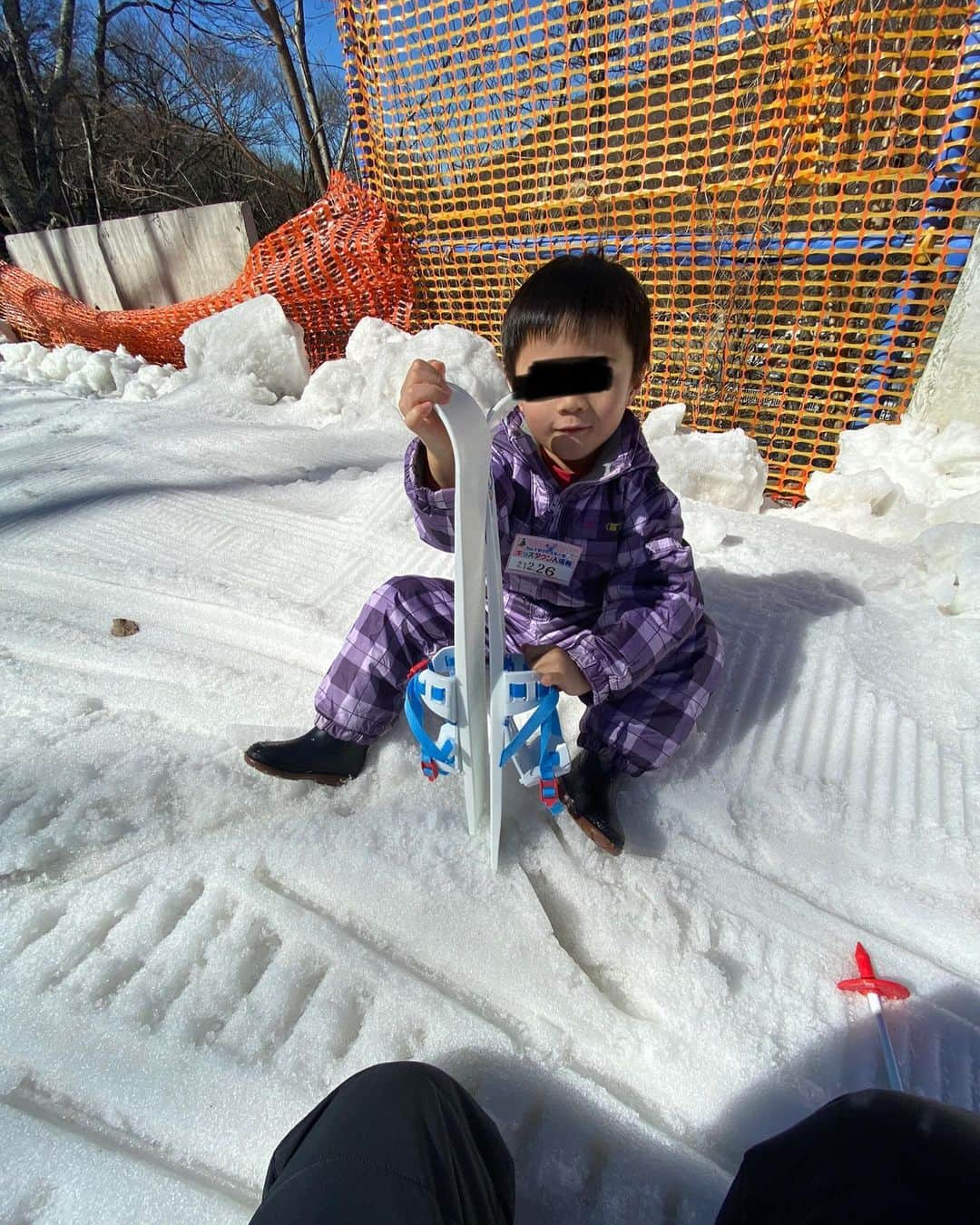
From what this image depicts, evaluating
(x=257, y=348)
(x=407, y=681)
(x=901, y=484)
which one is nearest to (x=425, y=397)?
(x=407, y=681)

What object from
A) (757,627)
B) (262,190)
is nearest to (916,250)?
(757,627)

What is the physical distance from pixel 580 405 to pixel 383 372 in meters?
2.33

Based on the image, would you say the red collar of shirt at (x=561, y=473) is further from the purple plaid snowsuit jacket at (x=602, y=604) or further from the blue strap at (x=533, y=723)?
the blue strap at (x=533, y=723)

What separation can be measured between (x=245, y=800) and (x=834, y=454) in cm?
266

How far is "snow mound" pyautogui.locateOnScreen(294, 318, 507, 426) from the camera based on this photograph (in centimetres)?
302

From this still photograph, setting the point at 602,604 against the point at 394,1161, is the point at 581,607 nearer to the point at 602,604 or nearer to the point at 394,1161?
the point at 602,604

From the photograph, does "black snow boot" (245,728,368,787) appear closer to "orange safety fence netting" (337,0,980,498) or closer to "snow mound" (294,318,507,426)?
"snow mound" (294,318,507,426)

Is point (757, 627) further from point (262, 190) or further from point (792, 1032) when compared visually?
point (262, 190)

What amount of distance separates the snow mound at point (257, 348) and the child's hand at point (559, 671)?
3.08 metres

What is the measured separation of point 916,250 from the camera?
2322 mm

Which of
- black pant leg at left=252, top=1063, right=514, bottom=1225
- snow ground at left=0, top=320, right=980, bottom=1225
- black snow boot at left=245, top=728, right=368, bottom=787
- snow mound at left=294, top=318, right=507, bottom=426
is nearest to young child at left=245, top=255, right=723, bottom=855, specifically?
black snow boot at left=245, top=728, right=368, bottom=787

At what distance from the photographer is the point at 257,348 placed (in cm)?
359

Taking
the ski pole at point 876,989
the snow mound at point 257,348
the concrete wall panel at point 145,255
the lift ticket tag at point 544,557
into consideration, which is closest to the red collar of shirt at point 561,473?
the lift ticket tag at point 544,557

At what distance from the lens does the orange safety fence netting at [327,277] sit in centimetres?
356
